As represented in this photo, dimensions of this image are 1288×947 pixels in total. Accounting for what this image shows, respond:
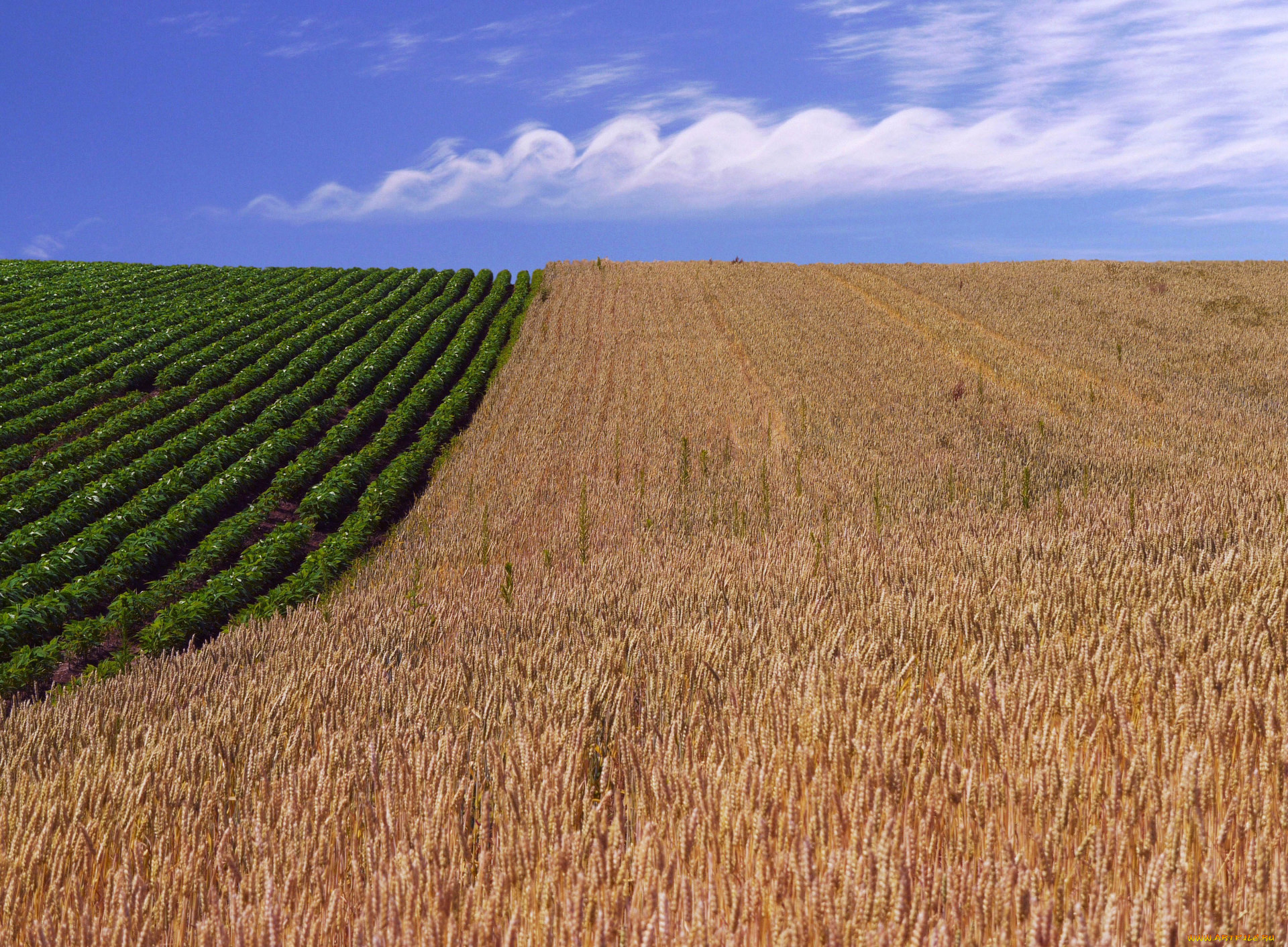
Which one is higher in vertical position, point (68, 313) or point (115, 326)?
point (68, 313)

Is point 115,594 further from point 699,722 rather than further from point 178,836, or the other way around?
point 699,722

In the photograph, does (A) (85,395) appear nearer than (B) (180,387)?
Yes

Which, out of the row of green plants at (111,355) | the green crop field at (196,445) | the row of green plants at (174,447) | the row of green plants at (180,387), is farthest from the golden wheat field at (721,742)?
the row of green plants at (111,355)

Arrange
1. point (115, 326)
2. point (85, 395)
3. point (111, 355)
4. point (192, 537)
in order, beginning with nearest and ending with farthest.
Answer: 1. point (192, 537)
2. point (85, 395)
3. point (111, 355)
4. point (115, 326)

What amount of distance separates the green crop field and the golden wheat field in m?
2.09

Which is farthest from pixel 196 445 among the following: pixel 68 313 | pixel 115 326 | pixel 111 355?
pixel 68 313

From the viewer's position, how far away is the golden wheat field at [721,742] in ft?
6.79

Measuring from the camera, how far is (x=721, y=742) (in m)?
3.24

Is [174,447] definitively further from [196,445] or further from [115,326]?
[115,326]

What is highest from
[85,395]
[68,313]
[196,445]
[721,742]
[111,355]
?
[68,313]

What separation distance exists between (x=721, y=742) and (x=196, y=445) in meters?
14.3

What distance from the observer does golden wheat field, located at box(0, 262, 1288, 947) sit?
6.79ft

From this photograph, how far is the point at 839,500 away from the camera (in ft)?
31.3

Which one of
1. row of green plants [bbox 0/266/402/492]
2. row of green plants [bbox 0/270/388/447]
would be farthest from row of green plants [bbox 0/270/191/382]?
row of green plants [bbox 0/266/402/492]
